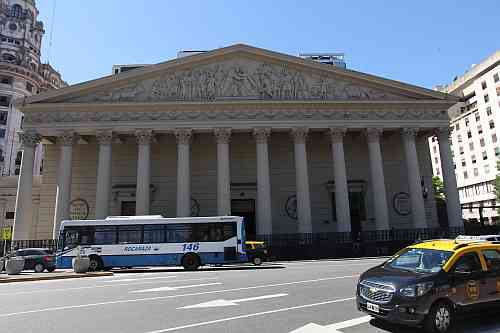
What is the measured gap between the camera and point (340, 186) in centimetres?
2959

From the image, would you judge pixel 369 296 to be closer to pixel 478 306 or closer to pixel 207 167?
pixel 478 306

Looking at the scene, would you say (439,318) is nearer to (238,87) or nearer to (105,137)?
(238,87)

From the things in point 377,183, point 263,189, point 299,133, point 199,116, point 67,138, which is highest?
point 199,116

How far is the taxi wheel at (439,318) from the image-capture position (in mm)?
5961

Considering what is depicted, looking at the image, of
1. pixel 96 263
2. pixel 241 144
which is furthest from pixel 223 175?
pixel 96 263

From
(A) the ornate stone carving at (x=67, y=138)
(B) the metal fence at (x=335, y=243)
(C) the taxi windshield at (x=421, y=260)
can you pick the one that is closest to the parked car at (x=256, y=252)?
(B) the metal fence at (x=335, y=243)

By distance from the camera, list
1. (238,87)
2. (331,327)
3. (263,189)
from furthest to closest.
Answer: (238,87) → (263,189) → (331,327)

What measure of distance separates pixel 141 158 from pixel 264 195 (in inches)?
428

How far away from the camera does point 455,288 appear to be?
6395 mm

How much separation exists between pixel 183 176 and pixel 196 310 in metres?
21.7

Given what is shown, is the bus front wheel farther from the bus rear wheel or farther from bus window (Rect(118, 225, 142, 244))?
the bus rear wheel

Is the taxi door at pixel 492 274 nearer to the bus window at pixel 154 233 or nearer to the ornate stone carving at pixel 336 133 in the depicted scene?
the bus window at pixel 154 233

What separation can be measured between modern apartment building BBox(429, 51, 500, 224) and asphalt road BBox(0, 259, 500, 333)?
53.1 metres

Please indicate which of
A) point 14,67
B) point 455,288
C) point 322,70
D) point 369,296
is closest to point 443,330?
point 455,288
